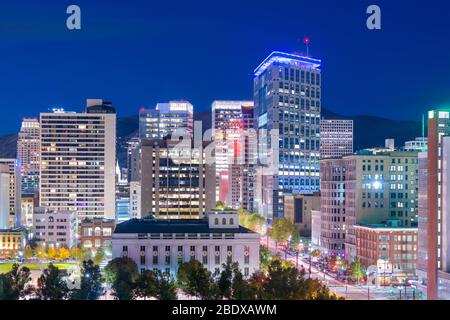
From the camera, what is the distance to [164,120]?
245 feet

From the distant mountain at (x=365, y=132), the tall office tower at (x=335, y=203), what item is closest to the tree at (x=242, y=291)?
the tall office tower at (x=335, y=203)

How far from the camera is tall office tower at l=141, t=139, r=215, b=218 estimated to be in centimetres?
3878

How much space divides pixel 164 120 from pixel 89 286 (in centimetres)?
5915

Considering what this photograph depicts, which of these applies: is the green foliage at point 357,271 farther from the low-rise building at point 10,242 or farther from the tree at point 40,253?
the low-rise building at point 10,242

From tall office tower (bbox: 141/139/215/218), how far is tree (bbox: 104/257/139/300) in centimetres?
1755

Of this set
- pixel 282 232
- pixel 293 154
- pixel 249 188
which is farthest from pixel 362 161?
pixel 249 188

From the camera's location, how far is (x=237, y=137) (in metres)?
71.6

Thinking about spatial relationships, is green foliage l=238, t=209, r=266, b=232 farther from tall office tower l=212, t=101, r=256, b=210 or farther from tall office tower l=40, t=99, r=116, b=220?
tall office tower l=212, t=101, r=256, b=210

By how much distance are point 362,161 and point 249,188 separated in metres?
28.8

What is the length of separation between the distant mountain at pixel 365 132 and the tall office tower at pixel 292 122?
41152 mm

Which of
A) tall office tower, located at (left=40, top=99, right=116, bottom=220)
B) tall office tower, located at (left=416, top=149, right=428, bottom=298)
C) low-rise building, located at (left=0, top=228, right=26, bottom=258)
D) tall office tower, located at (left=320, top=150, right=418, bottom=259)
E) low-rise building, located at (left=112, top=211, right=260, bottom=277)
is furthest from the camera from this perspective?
tall office tower, located at (left=40, top=99, right=116, bottom=220)

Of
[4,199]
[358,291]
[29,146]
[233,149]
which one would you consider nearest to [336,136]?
[233,149]

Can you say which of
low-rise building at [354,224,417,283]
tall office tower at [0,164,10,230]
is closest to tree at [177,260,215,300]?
low-rise building at [354,224,417,283]
